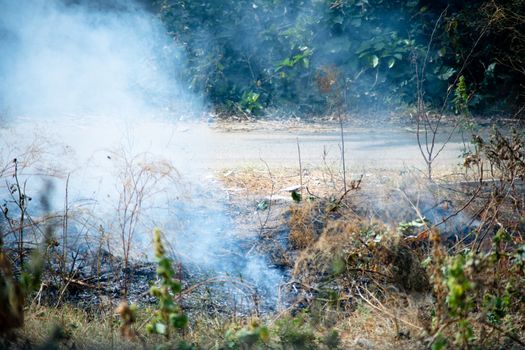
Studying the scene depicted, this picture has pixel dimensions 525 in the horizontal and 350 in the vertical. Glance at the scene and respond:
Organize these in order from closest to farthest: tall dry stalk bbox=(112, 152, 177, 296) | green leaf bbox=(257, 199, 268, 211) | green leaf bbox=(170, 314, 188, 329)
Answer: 1. green leaf bbox=(170, 314, 188, 329)
2. tall dry stalk bbox=(112, 152, 177, 296)
3. green leaf bbox=(257, 199, 268, 211)

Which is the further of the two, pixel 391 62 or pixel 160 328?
pixel 391 62

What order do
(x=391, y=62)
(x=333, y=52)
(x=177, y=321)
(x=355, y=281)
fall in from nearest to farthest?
(x=177, y=321) < (x=355, y=281) < (x=391, y=62) < (x=333, y=52)

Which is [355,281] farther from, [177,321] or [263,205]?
[177,321]

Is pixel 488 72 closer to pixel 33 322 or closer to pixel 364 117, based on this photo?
pixel 364 117

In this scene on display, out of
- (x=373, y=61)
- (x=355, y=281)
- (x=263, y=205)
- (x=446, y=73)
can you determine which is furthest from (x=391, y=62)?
(x=355, y=281)

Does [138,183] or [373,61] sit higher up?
[373,61]

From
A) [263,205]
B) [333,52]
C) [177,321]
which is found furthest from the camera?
[333,52]

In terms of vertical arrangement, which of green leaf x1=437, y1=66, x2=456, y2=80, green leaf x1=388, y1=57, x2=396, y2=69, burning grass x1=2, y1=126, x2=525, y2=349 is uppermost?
green leaf x1=388, y1=57, x2=396, y2=69

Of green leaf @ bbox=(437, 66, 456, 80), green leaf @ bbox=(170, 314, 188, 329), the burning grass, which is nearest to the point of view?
green leaf @ bbox=(170, 314, 188, 329)

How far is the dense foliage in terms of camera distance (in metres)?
10.6

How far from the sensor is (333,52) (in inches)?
435

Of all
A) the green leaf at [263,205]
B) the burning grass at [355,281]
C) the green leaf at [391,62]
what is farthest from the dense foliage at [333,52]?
the green leaf at [263,205]

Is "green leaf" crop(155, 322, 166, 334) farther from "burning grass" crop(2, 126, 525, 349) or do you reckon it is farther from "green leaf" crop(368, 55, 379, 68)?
"green leaf" crop(368, 55, 379, 68)

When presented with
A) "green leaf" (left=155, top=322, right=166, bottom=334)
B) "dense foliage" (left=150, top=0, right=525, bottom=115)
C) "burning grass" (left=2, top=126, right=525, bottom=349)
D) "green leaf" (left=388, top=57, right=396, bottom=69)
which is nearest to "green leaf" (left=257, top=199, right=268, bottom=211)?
"burning grass" (left=2, top=126, right=525, bottom=349)
